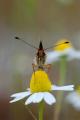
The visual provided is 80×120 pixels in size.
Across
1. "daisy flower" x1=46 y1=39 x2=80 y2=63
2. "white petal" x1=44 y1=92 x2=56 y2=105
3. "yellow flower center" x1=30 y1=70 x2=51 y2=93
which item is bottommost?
"white petal" x1=44 y1=92 x2=56 y2=105

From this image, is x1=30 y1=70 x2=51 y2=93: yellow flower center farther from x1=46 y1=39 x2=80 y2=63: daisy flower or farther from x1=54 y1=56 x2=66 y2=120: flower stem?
x1=46 y1=39 x2=80 y2=63: daisy flower

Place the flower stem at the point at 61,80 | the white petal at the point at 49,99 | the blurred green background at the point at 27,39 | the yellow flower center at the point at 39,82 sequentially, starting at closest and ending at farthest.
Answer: the white petal at the point at 49,99 → the yellow flower center at the point at 39,82 → the flower stem at the point at 61,80 → the blurred green background at the point at 27,39

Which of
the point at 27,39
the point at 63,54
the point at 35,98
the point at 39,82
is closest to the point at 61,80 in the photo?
the point at 63,54

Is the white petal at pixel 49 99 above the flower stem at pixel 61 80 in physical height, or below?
below

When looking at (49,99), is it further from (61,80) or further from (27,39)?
(27,39)

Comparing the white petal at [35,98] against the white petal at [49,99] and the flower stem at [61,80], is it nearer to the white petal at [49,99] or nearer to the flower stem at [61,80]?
the white petal at [49,99]

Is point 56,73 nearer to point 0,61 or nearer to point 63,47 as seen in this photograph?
point 0,61

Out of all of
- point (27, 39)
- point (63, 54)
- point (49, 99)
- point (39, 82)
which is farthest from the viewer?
point (27, 39)

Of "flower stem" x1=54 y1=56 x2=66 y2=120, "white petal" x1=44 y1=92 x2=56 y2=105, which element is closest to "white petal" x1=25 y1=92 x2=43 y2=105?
"white petal" x1=44 y1=92 x2=56 y2=105

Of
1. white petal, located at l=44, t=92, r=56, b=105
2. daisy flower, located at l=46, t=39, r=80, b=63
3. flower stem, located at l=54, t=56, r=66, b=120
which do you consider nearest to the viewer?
white petal, located at l=44, t=92, r=56, b=105

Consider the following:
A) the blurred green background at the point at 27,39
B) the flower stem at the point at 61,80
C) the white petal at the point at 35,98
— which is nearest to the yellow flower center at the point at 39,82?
the white petal at the point at 35,98
